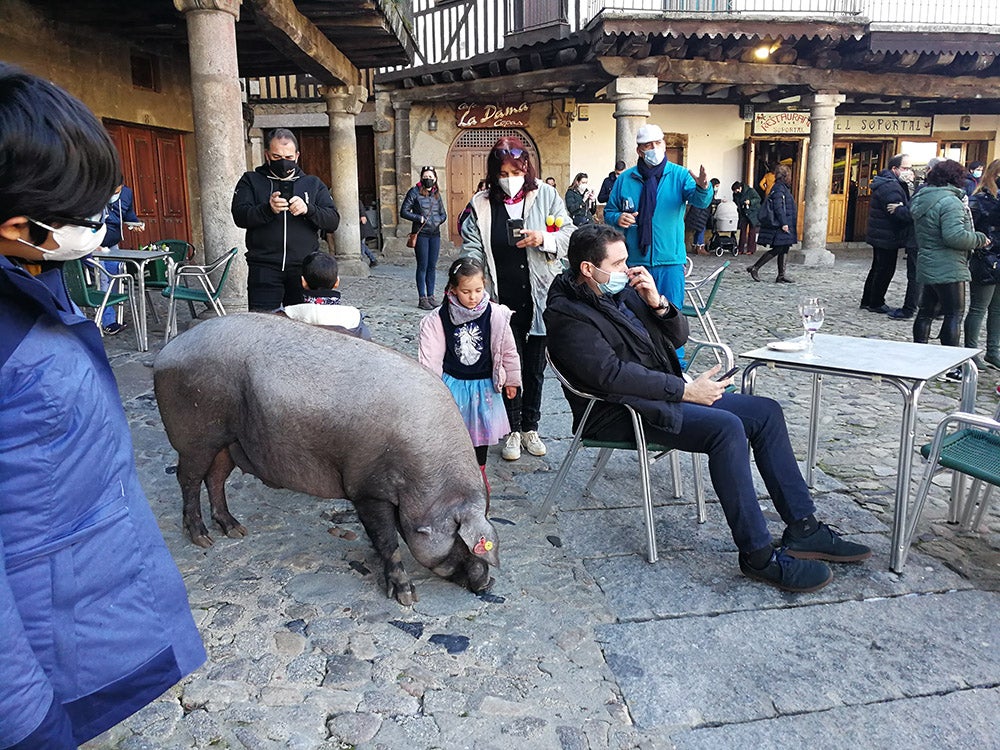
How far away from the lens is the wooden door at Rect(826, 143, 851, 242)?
20047 mm

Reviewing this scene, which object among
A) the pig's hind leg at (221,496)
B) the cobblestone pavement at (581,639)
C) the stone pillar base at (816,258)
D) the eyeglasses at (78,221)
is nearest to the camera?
the eyeglasses at (78,221)

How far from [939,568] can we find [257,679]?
8.77 feet

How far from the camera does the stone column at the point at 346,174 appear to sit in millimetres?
13594

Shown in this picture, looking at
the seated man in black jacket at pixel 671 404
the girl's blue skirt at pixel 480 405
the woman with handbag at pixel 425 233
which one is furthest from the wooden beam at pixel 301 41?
the seated man in black jacket at pixel 671 404

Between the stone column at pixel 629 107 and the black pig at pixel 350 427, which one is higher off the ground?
the stone column at pixel 629 107

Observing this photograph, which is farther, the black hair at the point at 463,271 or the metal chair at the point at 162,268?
the metal chair at the point at 162,268

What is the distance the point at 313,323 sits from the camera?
3.52 meters

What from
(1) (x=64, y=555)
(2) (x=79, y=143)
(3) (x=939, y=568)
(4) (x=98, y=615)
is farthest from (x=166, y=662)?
(3) (x=939, y=568)

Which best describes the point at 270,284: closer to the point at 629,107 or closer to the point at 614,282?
the point at 614,282

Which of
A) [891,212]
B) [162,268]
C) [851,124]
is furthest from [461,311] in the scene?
[851,124]

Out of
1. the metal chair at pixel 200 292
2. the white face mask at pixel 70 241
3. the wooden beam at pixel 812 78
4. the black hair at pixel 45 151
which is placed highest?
the wooden beam at pixel 812 78

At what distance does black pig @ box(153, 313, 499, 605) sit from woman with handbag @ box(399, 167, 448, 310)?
6.61 meters

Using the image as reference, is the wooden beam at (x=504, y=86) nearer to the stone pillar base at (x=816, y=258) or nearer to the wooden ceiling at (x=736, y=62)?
the wooden ceiling at (x=736, y=62)

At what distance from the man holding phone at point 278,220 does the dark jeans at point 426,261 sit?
199 inches
